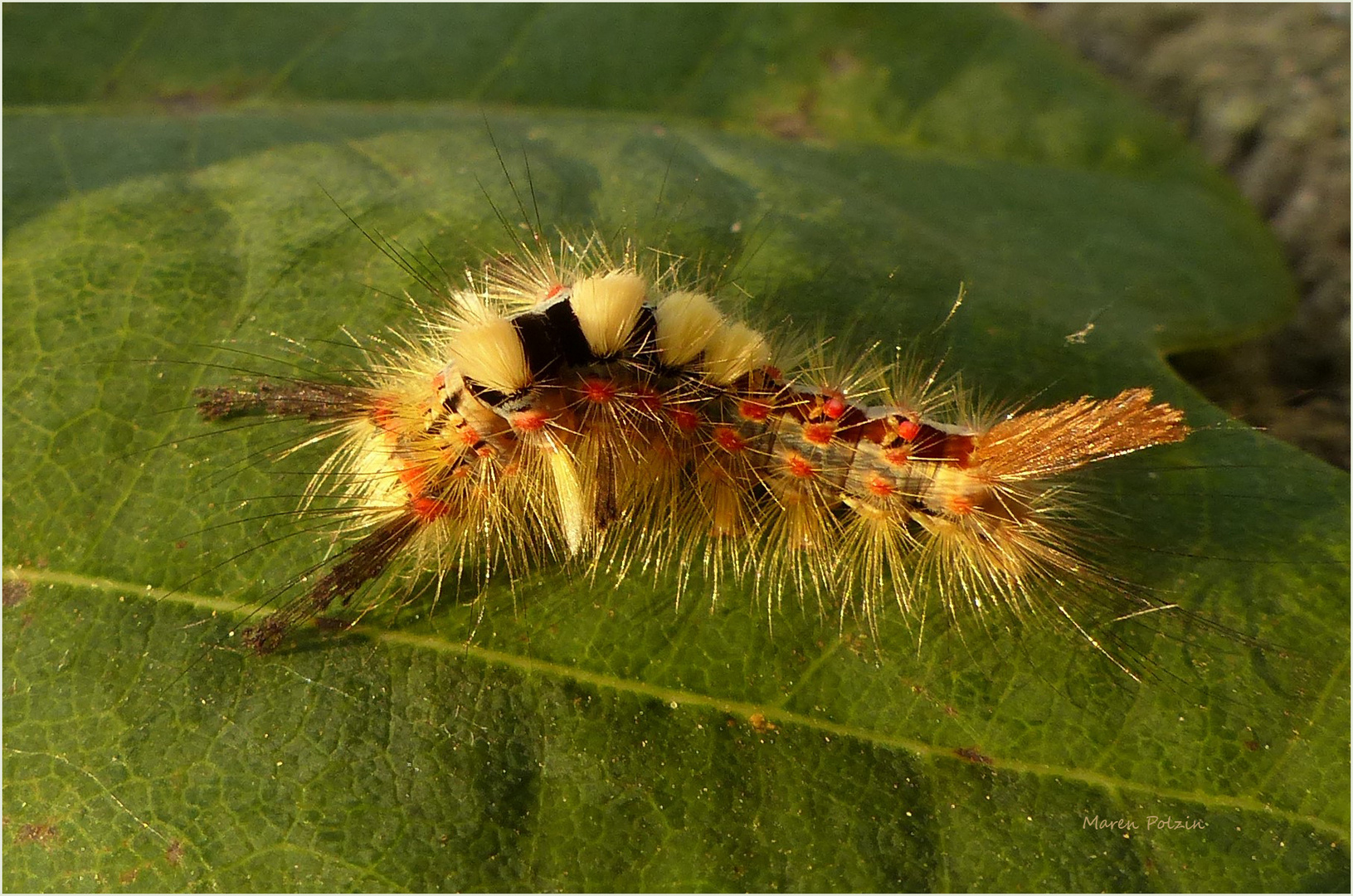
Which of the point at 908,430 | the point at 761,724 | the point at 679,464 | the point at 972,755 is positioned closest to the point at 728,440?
the point at 679,464

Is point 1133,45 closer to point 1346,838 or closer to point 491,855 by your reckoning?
point 1346,838

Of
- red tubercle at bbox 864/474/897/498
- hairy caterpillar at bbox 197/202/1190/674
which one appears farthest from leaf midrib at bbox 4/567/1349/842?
red tubercle at bbox 864/474/897/498

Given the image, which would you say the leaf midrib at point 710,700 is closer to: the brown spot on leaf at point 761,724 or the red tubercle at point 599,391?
the brown spot on leaf at point 761,724

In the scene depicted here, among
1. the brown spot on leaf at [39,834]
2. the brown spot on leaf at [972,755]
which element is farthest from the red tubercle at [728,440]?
the brown spot on leaf at [39,834]

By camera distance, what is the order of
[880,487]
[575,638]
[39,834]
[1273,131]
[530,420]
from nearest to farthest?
[39,834] → [575,638] → [530,420] → [880,487] → [1273,131]

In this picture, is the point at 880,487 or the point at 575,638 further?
the point at 880,487

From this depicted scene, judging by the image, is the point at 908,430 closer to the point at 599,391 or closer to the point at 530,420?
the point at 599,391

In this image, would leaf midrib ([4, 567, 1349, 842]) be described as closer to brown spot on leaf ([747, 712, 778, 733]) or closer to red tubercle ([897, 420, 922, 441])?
brown spot on leaf ([747, 712, 778, 733])
